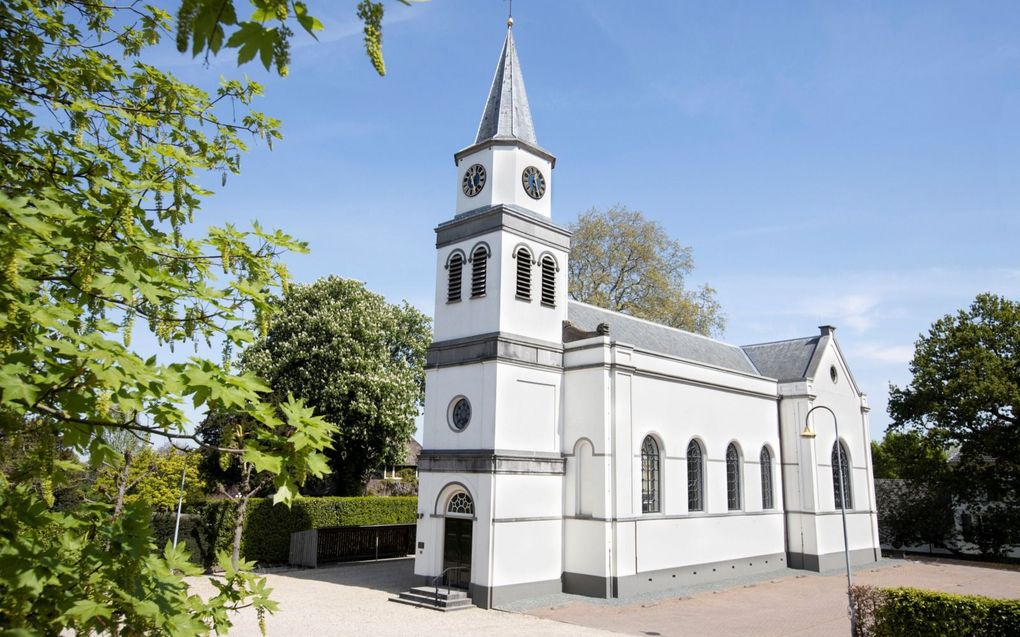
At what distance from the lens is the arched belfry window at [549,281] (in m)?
22.4

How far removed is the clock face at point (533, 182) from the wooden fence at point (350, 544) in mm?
15893

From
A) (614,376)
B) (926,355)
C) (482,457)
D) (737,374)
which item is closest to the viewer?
(482,457)

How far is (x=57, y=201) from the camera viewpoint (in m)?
4.52

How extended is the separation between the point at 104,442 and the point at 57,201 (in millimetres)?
1649

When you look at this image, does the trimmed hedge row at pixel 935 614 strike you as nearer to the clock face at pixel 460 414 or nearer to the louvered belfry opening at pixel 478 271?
the clock face at pixel 460 414

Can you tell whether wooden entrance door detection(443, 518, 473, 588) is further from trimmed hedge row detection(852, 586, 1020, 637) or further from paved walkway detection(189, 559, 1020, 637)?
trimmed hedge row detection(852, 586, 1020, 637)

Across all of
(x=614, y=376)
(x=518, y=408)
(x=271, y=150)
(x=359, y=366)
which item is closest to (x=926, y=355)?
(x=614, y=376)

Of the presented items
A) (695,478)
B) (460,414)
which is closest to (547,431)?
(460,414)

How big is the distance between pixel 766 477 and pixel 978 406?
40.8 ft

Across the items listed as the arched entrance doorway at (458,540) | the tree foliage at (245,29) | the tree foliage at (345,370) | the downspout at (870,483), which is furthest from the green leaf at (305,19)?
the downspout at (870,483)

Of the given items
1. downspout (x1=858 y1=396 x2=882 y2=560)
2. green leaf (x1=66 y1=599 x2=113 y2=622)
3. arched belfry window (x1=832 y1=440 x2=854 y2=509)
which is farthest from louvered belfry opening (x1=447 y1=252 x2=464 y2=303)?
downspout (x1=858 y1=396 x2=882 y2=560)

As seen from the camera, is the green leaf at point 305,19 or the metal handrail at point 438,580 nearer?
the green leaf at point 305,19

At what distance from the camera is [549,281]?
22547mm

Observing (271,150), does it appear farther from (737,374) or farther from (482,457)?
(737,374)
